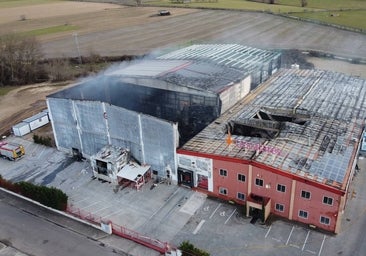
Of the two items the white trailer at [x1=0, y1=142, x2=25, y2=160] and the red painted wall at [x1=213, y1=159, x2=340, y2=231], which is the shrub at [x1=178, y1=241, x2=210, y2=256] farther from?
the white trailer at [x1=0, y1=142, x2=25, y2=160]

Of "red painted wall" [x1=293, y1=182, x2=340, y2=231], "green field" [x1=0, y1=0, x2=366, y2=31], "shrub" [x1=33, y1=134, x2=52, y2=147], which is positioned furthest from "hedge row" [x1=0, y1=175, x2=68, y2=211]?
"green field" [x1=0, y1=0, x2=366, y2=31]

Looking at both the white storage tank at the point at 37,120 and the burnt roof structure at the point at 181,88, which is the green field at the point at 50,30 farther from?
the burnt roof structure at the point at 181,88

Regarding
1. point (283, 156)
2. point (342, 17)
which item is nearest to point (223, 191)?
point (283, 156)

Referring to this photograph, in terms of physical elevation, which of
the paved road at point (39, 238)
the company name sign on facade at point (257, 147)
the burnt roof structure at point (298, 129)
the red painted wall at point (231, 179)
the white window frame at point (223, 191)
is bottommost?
the paved road at point (39, 238)

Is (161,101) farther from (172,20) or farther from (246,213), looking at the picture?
(172,20)

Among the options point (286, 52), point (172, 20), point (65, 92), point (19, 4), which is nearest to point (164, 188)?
point (65, 92)

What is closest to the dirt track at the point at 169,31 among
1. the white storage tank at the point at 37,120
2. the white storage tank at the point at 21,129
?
the white storage tank at the point at 37,120
